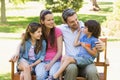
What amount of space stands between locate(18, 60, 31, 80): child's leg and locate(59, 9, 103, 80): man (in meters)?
0.51

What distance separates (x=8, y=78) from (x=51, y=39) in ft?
7.99

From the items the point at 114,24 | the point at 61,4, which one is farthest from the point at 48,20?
the point at 61,4

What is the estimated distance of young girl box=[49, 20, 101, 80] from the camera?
17.6 ft

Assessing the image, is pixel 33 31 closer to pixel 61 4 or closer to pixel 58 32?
pixel 58 32

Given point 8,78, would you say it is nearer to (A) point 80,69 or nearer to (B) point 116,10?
(A) point 80,69

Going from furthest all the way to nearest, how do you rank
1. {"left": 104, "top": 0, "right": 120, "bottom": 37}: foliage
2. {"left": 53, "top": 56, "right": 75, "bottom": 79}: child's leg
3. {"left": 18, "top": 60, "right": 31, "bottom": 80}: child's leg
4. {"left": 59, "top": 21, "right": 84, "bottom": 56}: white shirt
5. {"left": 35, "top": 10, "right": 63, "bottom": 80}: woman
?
{"left": 104, "top": 0, "right": 120, "bottom": 37}: foliage, {"left": 59, "top": 21, "right": 84, "bottom": 56}: white shirt, {"left": 35, "top": 10, "right": 63, "bottom": 80}: woman, {"left": 18, "top": 60, "right": 31, "bottom": 80}: child's leg, {"left": 53, "top": 56, "right": 75, "bottom": 79}: child's leg

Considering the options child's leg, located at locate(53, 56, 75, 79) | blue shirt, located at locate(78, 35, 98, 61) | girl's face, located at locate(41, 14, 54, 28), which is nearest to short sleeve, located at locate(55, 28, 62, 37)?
girl's face, located at locate(41, 14, 54, 28)

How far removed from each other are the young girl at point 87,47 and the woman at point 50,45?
219 millimetres

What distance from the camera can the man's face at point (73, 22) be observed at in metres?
5.52

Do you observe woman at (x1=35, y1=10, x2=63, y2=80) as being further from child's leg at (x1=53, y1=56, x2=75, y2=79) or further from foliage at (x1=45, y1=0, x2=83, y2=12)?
foliage at (x1=45, y1=0, x2=83, y2=12)

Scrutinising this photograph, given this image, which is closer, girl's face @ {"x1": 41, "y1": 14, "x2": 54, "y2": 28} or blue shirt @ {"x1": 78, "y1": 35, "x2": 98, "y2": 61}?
blue shirt @ {"x1": 78, "y1": 35, "x2": 98, "y2": 61}

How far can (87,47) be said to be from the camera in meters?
5.42

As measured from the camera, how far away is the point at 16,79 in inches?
220

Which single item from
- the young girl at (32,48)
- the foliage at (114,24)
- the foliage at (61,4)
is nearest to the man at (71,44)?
the young girl at (32,48)
